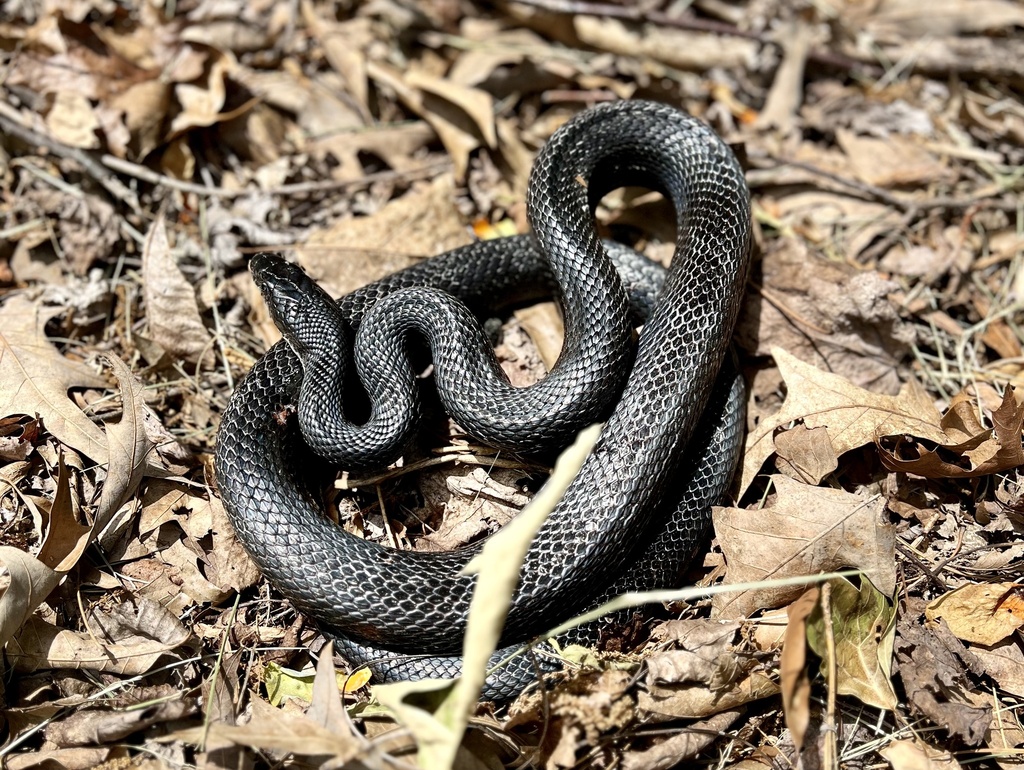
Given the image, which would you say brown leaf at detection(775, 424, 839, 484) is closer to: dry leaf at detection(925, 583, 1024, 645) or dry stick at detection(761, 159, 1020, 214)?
dry leaf at detection(925, 583, 1024, 645)

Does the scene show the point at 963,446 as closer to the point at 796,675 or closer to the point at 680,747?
the point at 796,675

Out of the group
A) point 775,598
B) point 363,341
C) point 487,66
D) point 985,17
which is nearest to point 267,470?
point 363,341

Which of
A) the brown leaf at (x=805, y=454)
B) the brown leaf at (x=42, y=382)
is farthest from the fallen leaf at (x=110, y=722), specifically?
the brown leaf at (x=805, y=454)

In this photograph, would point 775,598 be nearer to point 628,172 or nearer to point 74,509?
point 628,172

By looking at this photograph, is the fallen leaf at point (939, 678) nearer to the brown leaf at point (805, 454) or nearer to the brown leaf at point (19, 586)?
the brown leaf at point (805, 454)

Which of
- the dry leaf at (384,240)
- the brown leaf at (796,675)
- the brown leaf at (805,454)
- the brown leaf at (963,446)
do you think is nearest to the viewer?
the brown leaf at (796,675)

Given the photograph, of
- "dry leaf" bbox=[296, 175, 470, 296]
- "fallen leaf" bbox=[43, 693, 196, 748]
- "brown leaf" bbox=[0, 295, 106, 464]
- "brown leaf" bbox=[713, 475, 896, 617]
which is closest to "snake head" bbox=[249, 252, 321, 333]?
"dry leaf" bbox=[296, 175, 470, 296]
